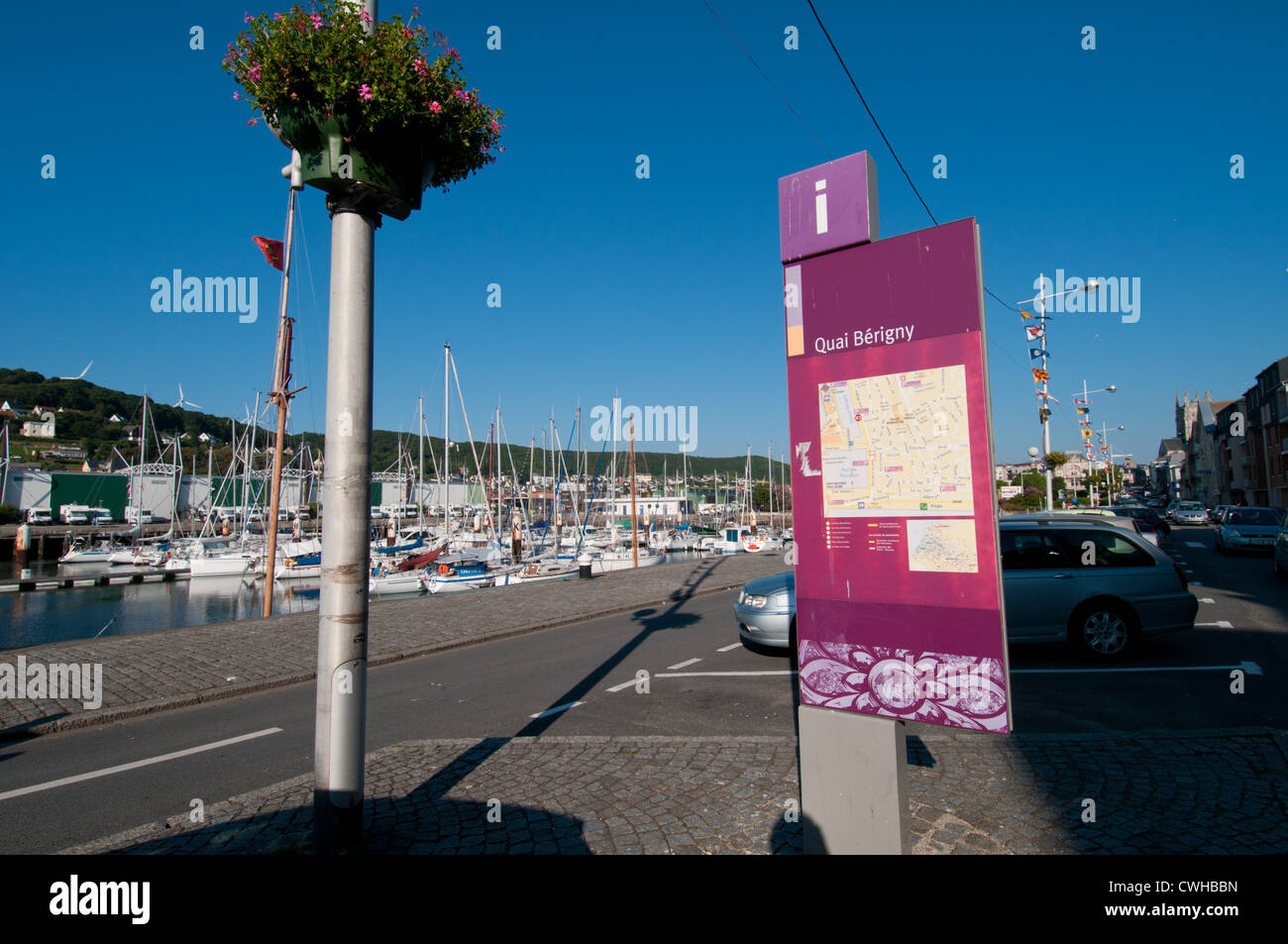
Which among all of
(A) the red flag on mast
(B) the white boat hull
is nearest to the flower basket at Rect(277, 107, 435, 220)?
(A) the red flag on mast

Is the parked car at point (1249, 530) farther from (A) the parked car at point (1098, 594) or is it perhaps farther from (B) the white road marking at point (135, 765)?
(B) the white road marking at point (135, 765)

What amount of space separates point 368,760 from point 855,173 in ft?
17.6

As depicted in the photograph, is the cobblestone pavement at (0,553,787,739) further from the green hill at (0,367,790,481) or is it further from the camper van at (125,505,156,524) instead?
the green hill at (0,367,790,481)

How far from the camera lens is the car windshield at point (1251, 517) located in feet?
79.9

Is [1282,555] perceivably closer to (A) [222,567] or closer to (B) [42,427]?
(A) [222,567]

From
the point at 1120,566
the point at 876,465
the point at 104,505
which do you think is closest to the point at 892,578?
the point at 876,465

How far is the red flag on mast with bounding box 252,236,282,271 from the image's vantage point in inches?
669

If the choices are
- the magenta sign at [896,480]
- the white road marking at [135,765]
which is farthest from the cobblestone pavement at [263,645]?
the magenta sign at [896,480]

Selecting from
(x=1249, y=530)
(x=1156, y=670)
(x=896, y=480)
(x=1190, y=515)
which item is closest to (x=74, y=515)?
(x=1156, y=670)

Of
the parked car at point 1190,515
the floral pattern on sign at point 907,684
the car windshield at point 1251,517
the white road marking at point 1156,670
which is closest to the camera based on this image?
the floral pattern on sign at point 907,684

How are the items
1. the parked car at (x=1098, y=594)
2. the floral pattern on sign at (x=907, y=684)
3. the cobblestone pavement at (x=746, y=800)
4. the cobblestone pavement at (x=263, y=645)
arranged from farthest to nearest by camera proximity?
the parked car at (x=1098, y=594)
the cobblestone pavement at (x=263, y=645)
the cobblestone pavement at (x=746, y=800)
the floral pattern on sign at (x=907, y=684)

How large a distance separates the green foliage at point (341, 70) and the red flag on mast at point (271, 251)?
15.3 m

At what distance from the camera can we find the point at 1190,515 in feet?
166
